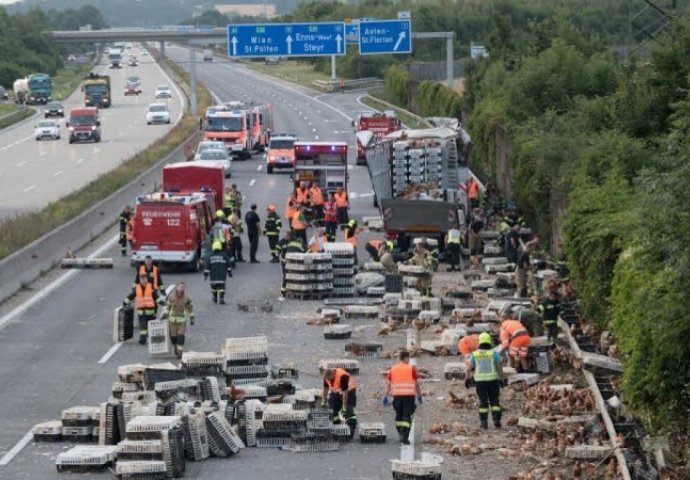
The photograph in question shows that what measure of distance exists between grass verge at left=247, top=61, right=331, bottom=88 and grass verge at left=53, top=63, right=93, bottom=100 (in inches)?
805

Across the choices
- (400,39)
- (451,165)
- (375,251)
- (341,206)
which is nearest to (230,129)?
(400,39)

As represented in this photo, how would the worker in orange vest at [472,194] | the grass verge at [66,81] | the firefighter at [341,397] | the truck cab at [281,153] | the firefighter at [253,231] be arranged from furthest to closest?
1. the grass verge at [66,81]
2. the truck cab at [281,153]
3. the worker in orange vest at [472,194]
4. the firefighter at [253,231]
5. the firefighter at [341,397]

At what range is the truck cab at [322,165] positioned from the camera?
51.3 metres

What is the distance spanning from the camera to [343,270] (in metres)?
34.5

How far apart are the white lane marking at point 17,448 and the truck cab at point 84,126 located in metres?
65.5

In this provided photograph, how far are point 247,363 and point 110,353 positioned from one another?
14.3 feet

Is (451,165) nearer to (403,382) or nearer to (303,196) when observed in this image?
(303,196)

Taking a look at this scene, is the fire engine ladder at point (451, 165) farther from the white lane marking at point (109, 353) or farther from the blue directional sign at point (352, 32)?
the blue directional sign at point (352, 32)

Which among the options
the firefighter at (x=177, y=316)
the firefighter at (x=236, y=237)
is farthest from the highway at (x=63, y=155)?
the firefighter at (x=177, y=316)

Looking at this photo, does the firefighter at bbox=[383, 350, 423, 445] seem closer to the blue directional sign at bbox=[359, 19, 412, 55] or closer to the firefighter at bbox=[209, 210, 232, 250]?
the firefighter at bbox=[209, 210, 232, 250]

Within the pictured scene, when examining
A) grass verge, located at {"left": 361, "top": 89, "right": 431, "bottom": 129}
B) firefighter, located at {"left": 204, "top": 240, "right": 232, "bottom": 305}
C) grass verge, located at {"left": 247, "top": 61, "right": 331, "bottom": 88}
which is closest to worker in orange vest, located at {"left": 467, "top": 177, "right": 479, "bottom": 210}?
firefighter, located at {"left": 204, "top": 240, "right": 232, "bottom": 305}

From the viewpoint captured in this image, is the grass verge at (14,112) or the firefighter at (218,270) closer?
the firefighter at (218,270)

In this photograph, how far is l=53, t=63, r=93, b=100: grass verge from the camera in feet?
474

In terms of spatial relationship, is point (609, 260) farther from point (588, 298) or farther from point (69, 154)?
point (69, 154)
